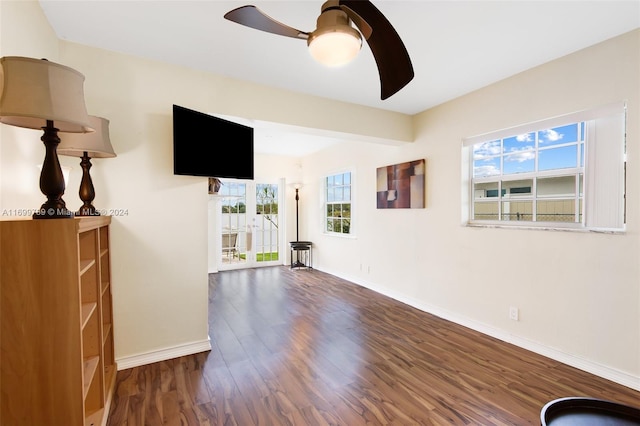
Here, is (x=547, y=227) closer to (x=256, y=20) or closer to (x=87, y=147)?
(x=256, y=20)

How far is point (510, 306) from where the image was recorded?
2982 millimetres

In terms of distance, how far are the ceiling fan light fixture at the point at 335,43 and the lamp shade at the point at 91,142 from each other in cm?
145

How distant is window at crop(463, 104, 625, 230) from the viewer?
2334 mm

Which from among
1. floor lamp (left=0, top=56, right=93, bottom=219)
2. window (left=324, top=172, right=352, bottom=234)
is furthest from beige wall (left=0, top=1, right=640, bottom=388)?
window (left=324, top=172, right=352, bottom=234)

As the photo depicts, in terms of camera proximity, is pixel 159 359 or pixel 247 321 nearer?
pixel 159 359

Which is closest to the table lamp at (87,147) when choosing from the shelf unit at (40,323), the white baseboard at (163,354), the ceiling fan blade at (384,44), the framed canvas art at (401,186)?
the shelf unit at (40,323)

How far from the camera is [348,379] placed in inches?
91.0

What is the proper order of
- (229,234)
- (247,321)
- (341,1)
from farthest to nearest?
(229,234), (247,321), (341,1)

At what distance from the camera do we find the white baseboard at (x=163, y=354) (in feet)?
8.14

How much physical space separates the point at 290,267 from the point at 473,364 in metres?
4.57

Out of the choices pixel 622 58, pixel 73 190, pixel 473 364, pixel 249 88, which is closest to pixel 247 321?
pixel 73 190

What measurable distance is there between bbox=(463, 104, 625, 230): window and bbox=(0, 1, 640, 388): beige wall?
104mm

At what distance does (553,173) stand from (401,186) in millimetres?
1842

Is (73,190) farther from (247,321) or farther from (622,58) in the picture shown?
(622,58)
